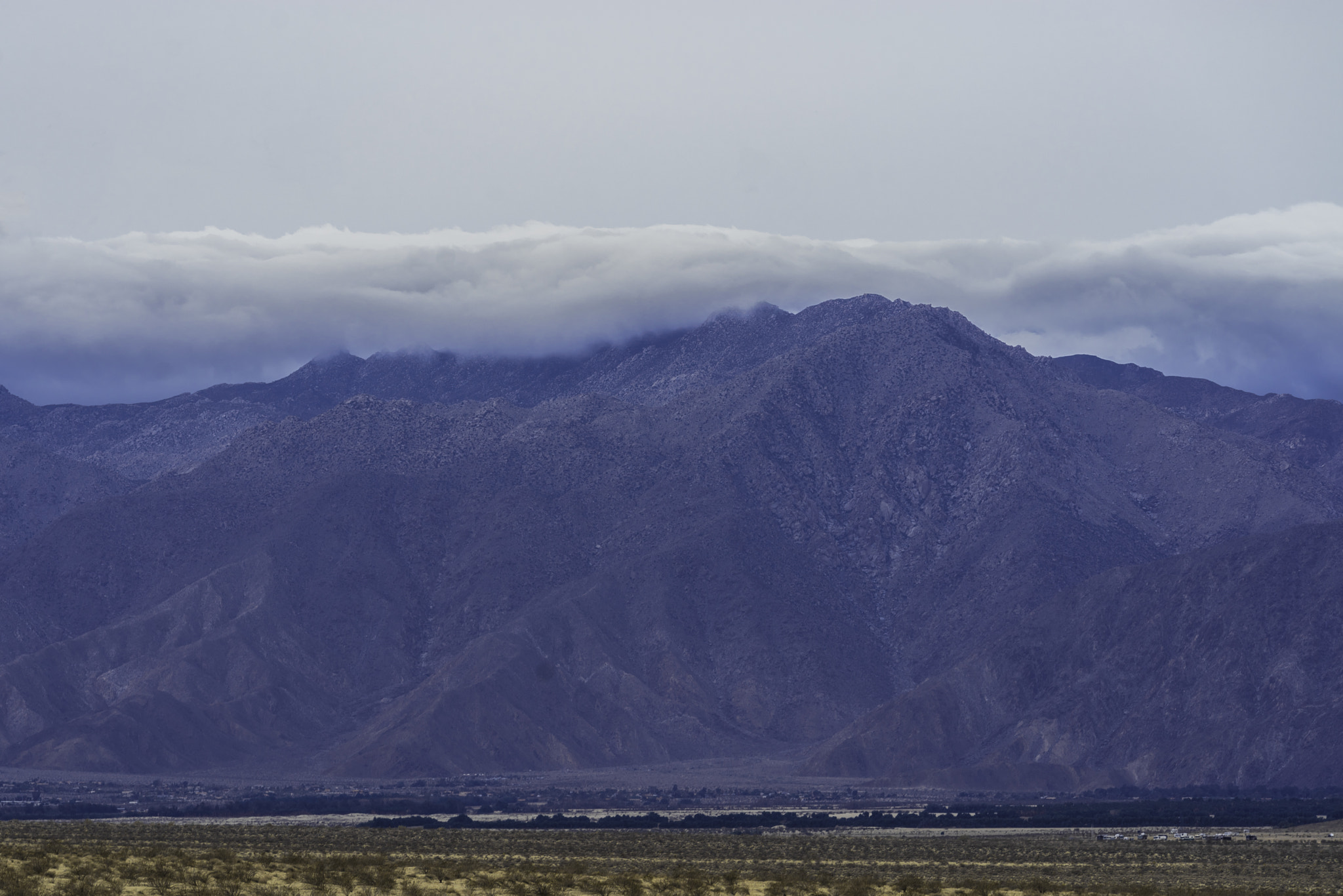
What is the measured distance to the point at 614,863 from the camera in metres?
76.4

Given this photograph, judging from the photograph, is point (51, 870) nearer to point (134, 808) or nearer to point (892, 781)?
point (134, 808)

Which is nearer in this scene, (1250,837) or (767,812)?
(1250,837)

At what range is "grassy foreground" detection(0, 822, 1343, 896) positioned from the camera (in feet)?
178

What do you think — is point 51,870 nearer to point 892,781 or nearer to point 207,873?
point 207,873

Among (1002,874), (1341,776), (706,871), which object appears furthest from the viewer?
(1341,776)

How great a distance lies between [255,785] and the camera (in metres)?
192

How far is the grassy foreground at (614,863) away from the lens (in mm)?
54312

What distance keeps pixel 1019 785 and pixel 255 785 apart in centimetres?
8438

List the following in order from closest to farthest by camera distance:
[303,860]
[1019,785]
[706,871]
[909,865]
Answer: [303,860] < [706,871] < [909,865] < [1019,785]

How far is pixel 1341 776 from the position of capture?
582 feet

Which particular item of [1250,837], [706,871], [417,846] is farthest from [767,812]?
[706,871]

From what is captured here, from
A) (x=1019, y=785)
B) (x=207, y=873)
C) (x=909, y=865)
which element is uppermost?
(x=207, y=873)

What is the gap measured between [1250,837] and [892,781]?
302 feet

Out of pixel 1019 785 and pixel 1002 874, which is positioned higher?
pixel 1002 874
